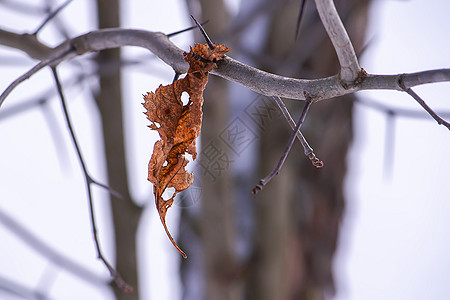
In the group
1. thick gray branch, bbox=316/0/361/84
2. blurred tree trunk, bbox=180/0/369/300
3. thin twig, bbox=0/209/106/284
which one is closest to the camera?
thick gray branch, bbox=316/0/361/84

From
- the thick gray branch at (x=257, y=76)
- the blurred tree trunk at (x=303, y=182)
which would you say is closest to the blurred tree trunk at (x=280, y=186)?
the blurred tree trunk at (x=303, y=182)

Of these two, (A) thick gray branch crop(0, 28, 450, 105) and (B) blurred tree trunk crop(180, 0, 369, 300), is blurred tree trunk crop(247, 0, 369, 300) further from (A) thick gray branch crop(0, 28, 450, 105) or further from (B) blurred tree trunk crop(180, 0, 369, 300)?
(A) thick gray branch crop(0, 28, 450, 105)

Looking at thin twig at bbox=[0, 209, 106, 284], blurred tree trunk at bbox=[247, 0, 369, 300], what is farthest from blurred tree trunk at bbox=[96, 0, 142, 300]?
blurred tree trunk at bbox=[247, 0, 369, 300]

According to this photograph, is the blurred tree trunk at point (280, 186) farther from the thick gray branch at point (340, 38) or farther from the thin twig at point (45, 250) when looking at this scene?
the thick gray branch at point (340, 38)

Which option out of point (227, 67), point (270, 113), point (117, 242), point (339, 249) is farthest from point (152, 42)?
point (339, 249)

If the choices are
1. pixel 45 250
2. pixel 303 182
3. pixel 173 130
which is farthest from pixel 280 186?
pixel 173 130

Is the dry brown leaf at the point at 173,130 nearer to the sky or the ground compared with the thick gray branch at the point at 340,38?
nearer to the ground
